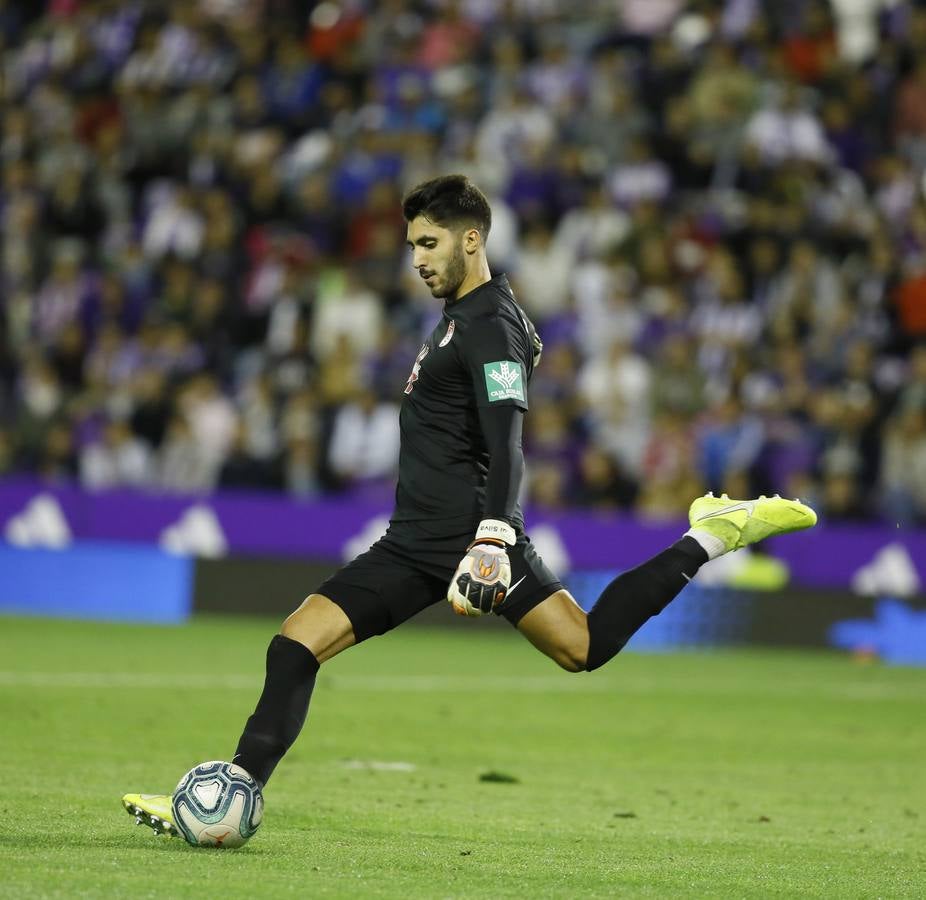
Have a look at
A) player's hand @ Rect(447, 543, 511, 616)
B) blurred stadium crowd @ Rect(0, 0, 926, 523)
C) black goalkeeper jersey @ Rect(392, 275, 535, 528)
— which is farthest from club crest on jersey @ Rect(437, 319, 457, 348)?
blurred stadium crowd @ Rect(0, 0, 926, 523)

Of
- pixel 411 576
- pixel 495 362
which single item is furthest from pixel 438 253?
pixel 411 576

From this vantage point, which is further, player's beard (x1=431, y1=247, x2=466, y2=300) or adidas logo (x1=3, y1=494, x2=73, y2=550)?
adidas logo (x1=3, y1=494, x2=73, y2=550)

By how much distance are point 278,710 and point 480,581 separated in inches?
32.7

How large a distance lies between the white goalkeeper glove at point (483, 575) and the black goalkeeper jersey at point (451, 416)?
0.25 metres

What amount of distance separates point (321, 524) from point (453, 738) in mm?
8063

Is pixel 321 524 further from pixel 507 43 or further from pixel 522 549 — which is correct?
→ pixel 522 549

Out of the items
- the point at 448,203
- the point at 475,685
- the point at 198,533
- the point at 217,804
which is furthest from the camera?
the point at 198,533

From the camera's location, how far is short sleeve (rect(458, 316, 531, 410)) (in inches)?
247

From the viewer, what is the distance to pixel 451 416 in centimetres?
658

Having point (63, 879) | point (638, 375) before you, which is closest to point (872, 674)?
point (638, 375)

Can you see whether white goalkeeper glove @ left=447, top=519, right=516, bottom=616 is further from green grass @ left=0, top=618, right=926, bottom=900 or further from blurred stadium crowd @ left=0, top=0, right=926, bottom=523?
blurred stadium crowd @ left=0, top=0, right=926, bottom=523

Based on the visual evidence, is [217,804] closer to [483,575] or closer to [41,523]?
[483,575]

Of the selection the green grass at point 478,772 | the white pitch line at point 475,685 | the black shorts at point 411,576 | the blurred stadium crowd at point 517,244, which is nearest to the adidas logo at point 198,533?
the blurred stadium crowd at point 517,244

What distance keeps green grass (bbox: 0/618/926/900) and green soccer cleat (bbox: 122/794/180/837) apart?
7 cm
